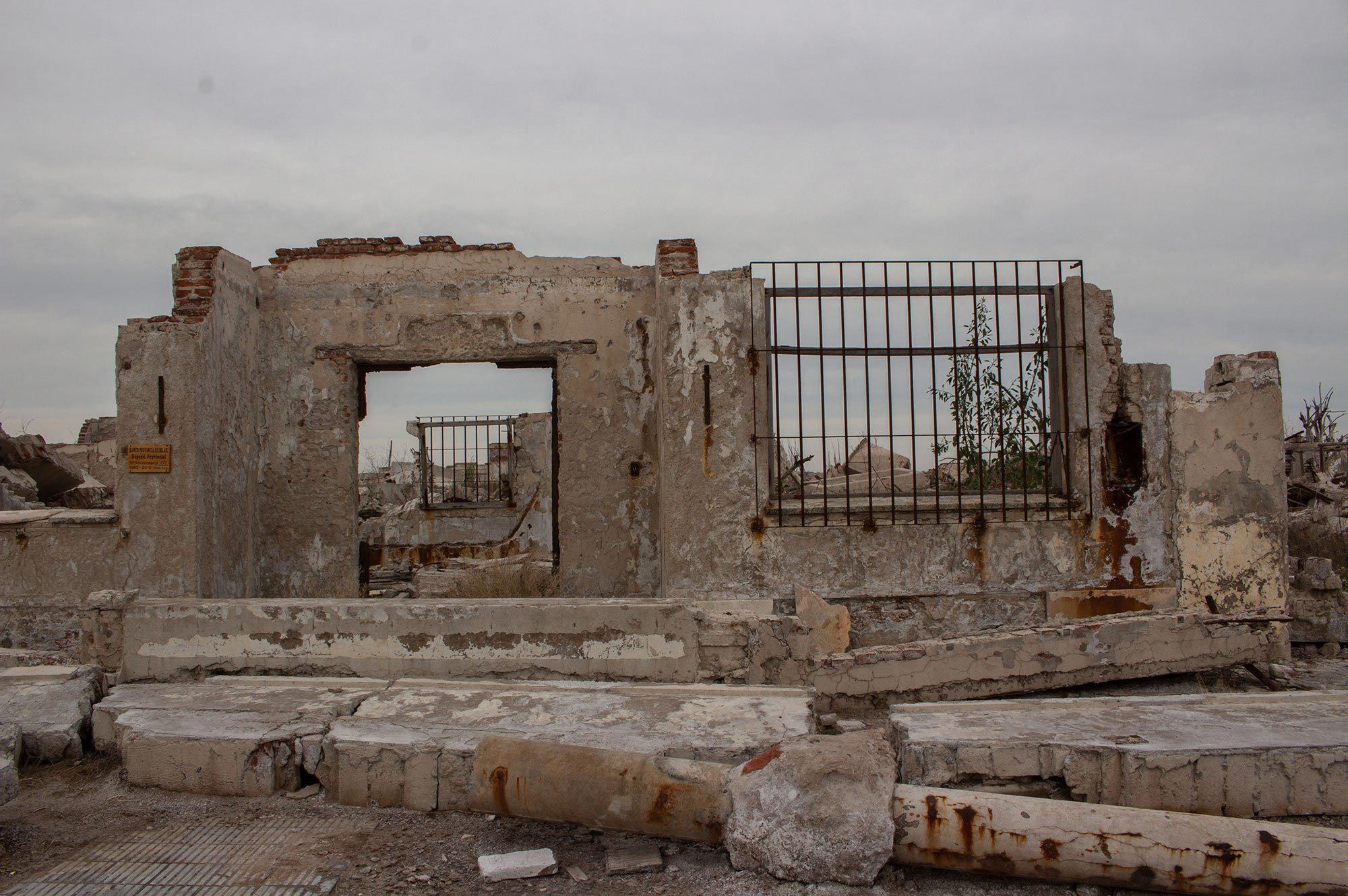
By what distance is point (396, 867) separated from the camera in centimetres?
321

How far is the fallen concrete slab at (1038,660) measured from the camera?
4746 millimetres

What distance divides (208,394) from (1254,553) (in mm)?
7312

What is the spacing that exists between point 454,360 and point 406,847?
451 centimetres

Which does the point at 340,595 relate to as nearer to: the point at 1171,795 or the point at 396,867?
the point at 396,867

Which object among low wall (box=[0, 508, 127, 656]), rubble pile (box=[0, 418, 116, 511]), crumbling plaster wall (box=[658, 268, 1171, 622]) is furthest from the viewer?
rubble pile (box=[0, 418, 116, 511])

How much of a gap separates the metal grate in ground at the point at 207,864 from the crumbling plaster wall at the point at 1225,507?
5420 millimetres

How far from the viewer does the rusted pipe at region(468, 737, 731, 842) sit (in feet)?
10.4

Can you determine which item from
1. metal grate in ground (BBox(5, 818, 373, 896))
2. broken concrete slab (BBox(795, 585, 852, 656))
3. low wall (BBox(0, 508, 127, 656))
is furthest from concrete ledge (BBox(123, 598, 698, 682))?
low wall (BBox(0, 508, 127, 656))

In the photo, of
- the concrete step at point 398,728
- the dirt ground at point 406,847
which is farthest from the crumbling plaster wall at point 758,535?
the dirt ground at point 406,847

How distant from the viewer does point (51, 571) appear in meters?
6.55

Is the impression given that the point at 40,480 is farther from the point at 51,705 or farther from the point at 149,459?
the point at 51,705

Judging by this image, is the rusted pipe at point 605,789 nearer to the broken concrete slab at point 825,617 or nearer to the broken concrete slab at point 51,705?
the broken concrete slab at point 51,705

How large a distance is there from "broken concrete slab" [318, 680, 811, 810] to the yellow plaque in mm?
3008

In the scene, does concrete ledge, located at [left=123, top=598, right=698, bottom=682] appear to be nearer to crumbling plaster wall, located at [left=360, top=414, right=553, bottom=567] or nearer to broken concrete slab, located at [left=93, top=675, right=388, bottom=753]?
broken concrete slab, located at [left=93, top=675, right=388, bottom=753]
